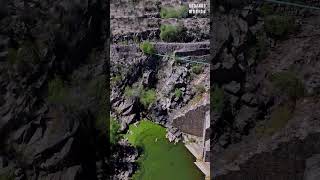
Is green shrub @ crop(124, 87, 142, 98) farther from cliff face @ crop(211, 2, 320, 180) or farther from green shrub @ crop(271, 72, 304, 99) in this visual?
green shrub @ crop(271, 72, 304, 99)

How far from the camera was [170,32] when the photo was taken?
3.64 metres

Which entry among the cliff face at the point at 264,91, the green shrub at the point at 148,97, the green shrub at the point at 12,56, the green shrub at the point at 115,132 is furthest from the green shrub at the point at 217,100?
the green shrub at the point at 12,56

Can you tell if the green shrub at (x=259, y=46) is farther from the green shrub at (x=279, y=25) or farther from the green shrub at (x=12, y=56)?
the green shrub at (x=12, y=56)

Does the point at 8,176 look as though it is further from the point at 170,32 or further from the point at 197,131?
the point at 170,32

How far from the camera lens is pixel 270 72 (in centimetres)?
354

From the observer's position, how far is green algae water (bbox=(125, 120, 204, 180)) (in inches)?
142

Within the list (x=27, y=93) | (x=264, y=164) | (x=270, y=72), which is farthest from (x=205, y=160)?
(x=27, y=93)

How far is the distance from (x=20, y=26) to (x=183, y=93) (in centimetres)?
110

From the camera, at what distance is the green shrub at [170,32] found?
11.9ft

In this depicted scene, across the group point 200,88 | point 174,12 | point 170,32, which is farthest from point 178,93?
point 174,12

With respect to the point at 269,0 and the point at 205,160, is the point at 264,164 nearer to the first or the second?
the point at 205,160

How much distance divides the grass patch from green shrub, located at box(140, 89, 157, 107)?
0.68 m

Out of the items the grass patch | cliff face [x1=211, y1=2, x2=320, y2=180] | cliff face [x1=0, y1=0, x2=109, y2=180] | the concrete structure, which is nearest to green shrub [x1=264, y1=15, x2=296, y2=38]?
cliff face [x1=211, y1=2, x2=320, y2=180]

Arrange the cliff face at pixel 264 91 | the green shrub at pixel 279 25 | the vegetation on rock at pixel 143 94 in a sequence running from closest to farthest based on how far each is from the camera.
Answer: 1. the cliff face at pixel 264 91
2. the green shrub at pixel 279 25
3. the vegetation on rock at pixel 143 94
